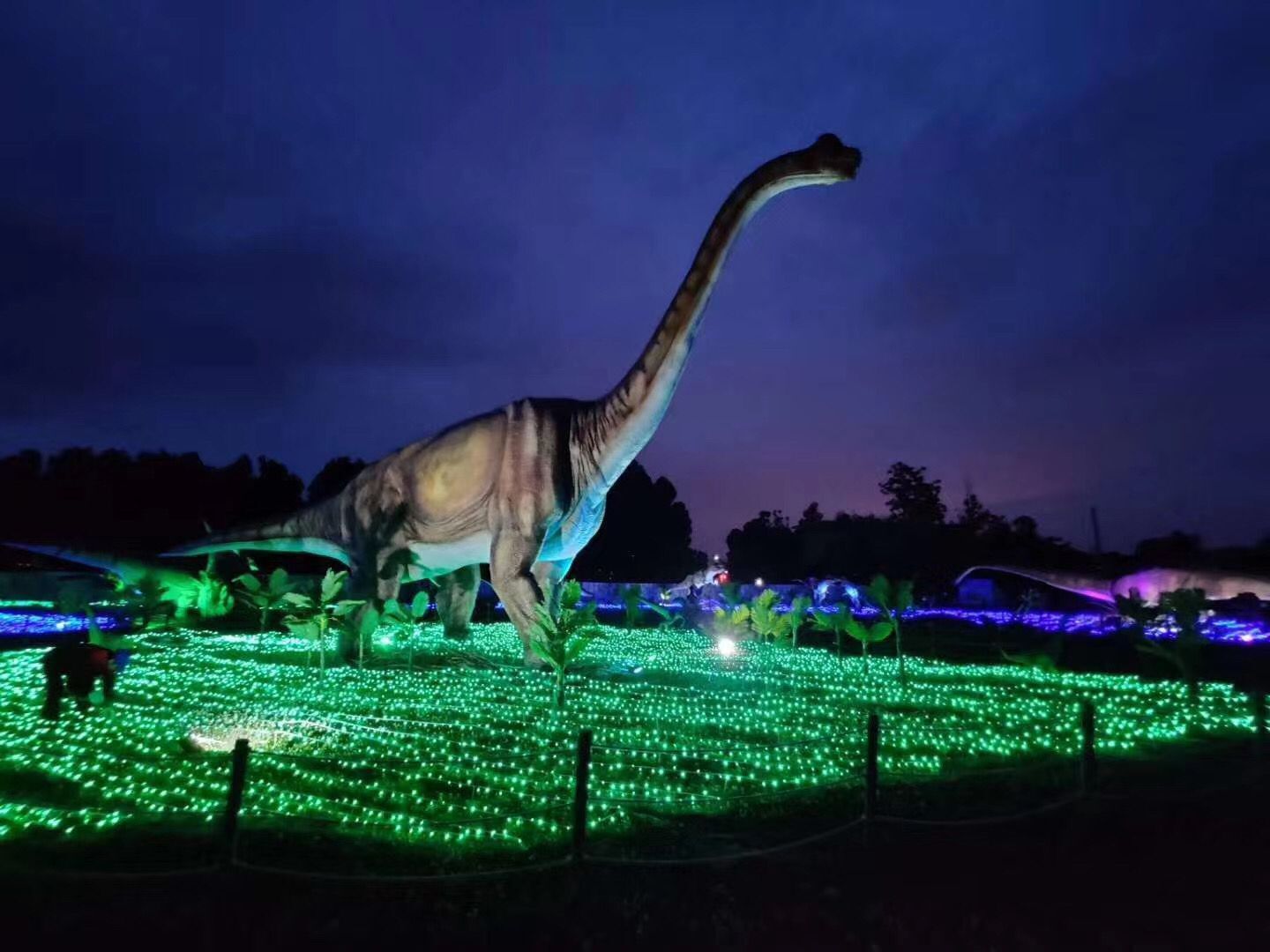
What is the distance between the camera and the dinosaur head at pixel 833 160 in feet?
25.7

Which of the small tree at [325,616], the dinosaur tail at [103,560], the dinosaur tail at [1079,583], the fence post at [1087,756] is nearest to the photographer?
the fence post at [1087,756]

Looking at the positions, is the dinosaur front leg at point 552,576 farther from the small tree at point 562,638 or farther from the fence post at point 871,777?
the fence post at point 871,777

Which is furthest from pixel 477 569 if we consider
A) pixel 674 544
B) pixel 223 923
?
pixel 674 544

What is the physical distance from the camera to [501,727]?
6570 mm

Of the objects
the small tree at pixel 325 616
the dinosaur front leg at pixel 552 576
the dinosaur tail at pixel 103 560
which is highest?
the dinosaur tail at pixel 103 560

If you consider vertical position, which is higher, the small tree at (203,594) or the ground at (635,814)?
the small tree at (203,594)

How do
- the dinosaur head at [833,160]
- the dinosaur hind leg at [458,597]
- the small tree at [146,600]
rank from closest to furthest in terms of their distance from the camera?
the dinosaur head at [833,160], the dinosaur hind leg at [458,597], the small tree at [146,600]

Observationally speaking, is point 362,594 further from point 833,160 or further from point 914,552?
point 914,552

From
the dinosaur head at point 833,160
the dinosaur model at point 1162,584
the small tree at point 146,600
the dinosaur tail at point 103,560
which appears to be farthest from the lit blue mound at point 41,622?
the dinosaur model at point 1162,584

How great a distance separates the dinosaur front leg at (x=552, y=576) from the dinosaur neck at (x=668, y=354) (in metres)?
1.32

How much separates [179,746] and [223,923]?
3130 mm

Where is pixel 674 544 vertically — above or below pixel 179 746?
above

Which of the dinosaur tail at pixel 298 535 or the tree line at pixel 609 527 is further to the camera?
the tree line at pixel 609 527

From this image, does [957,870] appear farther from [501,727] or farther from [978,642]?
[978,642]
